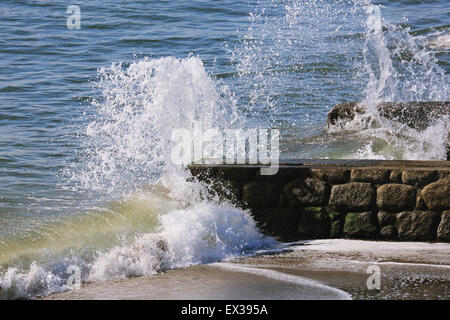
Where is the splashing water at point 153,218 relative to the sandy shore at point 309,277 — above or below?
above

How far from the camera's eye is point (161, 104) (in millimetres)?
7793

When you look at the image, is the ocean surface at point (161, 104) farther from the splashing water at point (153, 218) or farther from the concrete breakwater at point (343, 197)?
the concrete breakwater at point (343, 197)

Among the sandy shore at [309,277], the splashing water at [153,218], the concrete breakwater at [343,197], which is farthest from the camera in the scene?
the concrete breakwater at [343,197]

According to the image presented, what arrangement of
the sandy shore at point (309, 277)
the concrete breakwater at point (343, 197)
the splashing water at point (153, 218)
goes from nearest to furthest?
the sandy shore at point (309, 277), the splashing water at point (153, 218), the concrete breakwater at point (343, 197)

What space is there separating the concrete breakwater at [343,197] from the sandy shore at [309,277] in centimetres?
19

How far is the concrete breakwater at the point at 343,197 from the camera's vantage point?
6.57 metres

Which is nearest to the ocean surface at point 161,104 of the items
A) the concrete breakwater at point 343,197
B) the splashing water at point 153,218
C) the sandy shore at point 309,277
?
the splashing water at point 153,218

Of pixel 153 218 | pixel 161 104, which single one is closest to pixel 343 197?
pixel 153 218

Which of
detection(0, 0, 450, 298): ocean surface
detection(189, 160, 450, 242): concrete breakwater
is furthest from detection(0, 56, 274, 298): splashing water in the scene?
detection(189, 160, 450, 242): concrete breakwater

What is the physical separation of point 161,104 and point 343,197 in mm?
2174

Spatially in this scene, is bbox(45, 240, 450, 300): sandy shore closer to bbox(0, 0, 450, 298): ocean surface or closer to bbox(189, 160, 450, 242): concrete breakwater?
bbox(189, 160, 450, 242): concrete breakwater

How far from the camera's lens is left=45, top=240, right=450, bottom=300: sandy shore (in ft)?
17.8

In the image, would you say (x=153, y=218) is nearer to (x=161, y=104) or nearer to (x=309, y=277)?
(x=161, y=104)
